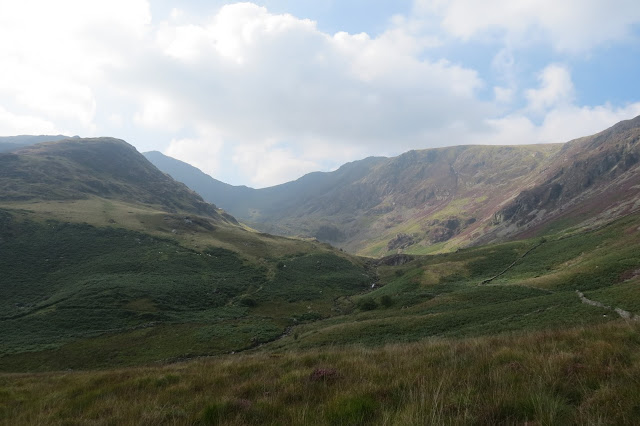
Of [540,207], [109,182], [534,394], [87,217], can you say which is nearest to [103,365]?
[534,394]

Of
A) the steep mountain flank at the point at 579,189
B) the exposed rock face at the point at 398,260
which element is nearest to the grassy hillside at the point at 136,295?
the exposed rock face at the point at 398,260

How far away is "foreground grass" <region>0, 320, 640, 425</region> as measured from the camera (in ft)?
13.9

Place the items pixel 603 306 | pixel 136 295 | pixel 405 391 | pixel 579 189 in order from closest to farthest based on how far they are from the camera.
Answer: pixel 405 391 < pixel 603 306 < pixel 136 295 < pixel 579 189

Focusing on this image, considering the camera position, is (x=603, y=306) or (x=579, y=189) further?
(x=579, y=189)

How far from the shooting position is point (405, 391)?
5496 millimetres

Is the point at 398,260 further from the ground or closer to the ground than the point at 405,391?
closer to the ground

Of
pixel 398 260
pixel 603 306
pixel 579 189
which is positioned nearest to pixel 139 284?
pixel 603 306

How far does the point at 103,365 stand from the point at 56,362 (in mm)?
6427

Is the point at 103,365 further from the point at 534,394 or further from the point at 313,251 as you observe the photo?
the point at 313,251

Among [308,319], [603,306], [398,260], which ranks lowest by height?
[308,319]

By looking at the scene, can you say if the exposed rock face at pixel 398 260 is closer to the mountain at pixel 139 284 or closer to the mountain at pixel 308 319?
the mountain at pixel 308 319

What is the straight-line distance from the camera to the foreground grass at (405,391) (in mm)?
4230

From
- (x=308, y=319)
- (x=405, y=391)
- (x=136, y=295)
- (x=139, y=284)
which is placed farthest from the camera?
(x=139, y=284)

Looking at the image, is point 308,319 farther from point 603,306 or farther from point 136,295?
point 603,306
